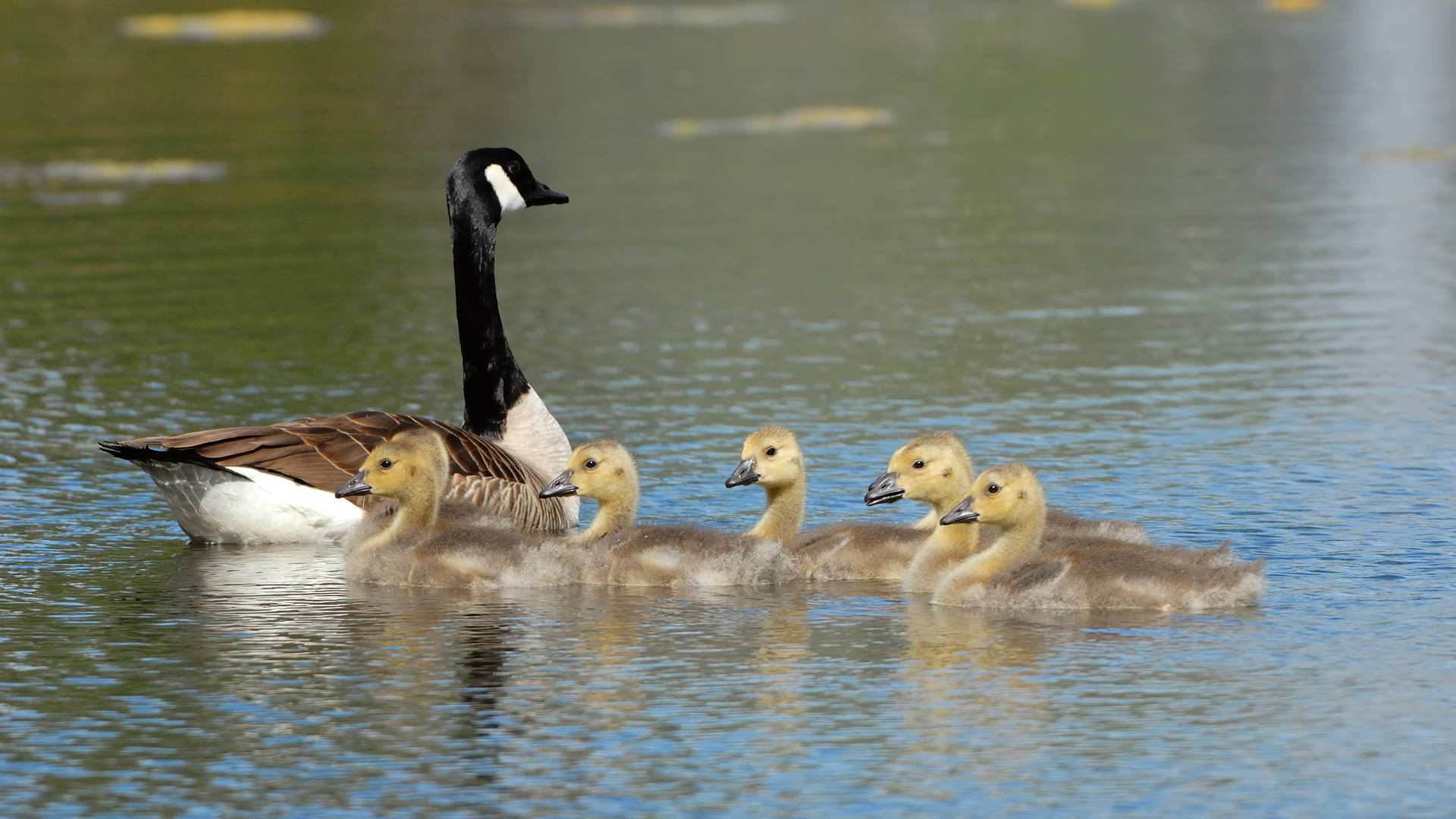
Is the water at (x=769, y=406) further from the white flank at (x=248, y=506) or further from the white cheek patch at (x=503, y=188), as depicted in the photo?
the white cheek patch at (x=503, y=188)

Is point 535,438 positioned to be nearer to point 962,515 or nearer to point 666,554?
point 666,554

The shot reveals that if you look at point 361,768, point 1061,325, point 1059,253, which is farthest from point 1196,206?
point 361,768

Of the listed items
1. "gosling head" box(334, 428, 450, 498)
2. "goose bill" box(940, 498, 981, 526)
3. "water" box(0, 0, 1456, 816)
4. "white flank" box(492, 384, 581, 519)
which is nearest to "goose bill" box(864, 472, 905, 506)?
"goose bill" box(940, 498, 981, 526)

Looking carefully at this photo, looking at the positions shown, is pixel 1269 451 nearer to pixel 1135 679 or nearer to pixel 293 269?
pixel 1135 679

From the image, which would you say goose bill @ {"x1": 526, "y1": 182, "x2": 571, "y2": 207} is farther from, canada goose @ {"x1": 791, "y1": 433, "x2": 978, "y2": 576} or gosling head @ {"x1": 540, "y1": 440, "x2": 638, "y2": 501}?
canada goose @ {"x1": 791, "y1": 433, "x2": 978, "y2": 576}

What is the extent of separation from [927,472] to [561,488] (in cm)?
192

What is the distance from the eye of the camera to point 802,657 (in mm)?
9422

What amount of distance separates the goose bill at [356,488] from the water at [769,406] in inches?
20.3

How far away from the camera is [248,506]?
12.3 meters

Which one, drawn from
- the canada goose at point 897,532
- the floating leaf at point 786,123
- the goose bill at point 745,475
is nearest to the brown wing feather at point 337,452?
the goose bill at point 745,475

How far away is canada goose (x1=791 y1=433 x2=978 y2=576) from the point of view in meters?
11.0

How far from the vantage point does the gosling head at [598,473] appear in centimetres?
1126

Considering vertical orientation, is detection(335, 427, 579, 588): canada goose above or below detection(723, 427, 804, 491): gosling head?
below

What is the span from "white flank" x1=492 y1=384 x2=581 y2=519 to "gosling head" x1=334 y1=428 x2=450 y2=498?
6.83 ft
